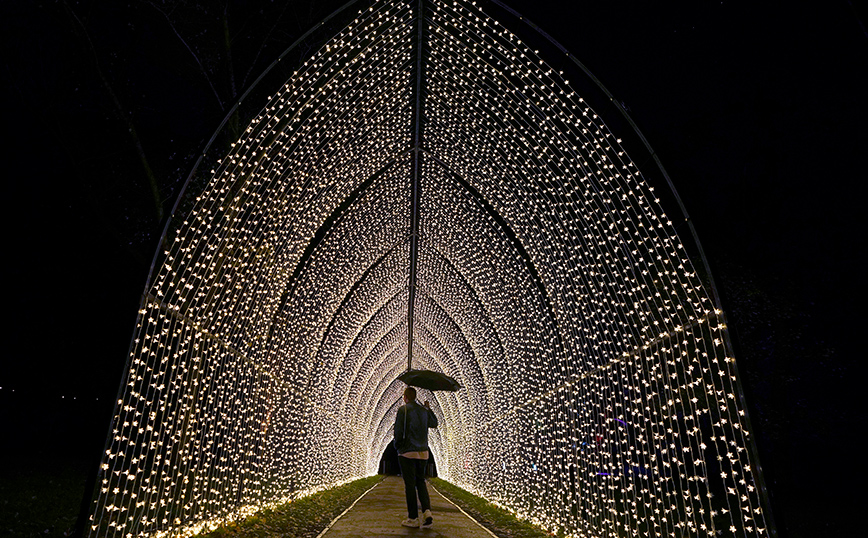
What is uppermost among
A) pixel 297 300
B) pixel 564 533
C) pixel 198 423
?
pixel 297 300

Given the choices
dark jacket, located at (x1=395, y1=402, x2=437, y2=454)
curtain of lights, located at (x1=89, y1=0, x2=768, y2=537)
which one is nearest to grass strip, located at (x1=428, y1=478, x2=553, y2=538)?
curtain of lights, located at (x1=89, y1=0, x2=768, y2=537)

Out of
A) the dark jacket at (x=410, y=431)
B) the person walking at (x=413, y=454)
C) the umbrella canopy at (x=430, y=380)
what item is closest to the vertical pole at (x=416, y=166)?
the umbrella canopy at (x=430, y=380)

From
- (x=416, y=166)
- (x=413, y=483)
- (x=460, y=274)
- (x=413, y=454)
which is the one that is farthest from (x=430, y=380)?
(x=413, y=483)

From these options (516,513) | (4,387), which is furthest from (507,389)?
(4,387)

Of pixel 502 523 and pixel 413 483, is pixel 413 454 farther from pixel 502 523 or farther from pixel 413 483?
pixel 502 523

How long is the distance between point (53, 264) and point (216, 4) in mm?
6625

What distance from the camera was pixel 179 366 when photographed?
18.3 ft

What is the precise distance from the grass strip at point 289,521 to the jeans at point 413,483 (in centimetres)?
100

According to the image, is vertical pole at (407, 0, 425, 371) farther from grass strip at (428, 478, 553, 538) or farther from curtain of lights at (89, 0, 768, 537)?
grass strip at (428, 478, 553, 538)

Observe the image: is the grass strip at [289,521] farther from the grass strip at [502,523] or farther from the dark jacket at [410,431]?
the grass strip at [502,523]

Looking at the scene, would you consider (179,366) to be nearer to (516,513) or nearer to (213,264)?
(213,264)

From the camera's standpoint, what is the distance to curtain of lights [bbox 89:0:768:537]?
202 inches

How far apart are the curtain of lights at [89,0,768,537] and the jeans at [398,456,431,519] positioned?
58.2 inches

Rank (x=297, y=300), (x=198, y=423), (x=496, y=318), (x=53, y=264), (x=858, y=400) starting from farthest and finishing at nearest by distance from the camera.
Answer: (x=858, y=400), (x=53, y=264), (x=496, y=318), (x=297, y=300), (x=198, y=423)
